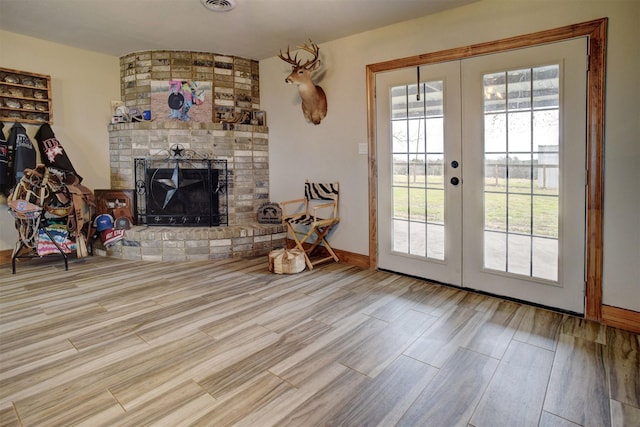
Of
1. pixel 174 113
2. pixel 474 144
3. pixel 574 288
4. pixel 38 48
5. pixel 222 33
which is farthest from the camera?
pixel 174 113

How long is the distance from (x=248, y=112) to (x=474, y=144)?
9.65 feet

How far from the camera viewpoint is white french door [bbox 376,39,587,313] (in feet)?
9.16

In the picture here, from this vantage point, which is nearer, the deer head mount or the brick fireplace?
the deer head mount

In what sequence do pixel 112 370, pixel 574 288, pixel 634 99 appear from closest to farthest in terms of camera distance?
1. pixel 112 370
2. pixel 634 99
3. pixel 574 288

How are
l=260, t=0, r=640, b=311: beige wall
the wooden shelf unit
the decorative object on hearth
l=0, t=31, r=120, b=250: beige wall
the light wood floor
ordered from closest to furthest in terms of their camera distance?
the light wood floor < l=260, t=0, r=640, b=311: beige wall < the wooden shelf unit < l=0, t=31, r=120, b=250: beige wall < the decorative object on hearth

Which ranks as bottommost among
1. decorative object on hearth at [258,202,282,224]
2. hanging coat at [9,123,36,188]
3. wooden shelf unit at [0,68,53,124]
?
decorative object on hearth at [258,202,282,224]

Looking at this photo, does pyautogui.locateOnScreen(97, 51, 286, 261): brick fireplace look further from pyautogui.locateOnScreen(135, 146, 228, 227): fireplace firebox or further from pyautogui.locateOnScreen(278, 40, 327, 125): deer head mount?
pyautogui.locateOnScreen(278, 40, 327, 125): deer head mount

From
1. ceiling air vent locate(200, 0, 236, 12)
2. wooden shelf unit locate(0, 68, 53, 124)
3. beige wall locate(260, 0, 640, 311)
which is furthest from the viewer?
wooden shelf unit locate(0, 68, 53, 124)

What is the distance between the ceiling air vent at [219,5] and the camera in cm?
321

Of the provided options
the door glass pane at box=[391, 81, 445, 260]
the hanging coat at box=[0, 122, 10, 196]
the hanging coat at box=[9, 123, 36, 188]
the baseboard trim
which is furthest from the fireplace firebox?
the baseboard trim

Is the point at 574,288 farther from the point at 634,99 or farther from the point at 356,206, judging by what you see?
the point at 356,206

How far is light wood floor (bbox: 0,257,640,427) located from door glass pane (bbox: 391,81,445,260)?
1.70ft

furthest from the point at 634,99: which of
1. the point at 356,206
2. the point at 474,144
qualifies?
the point at 356,206

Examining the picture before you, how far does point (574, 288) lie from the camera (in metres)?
2.81
